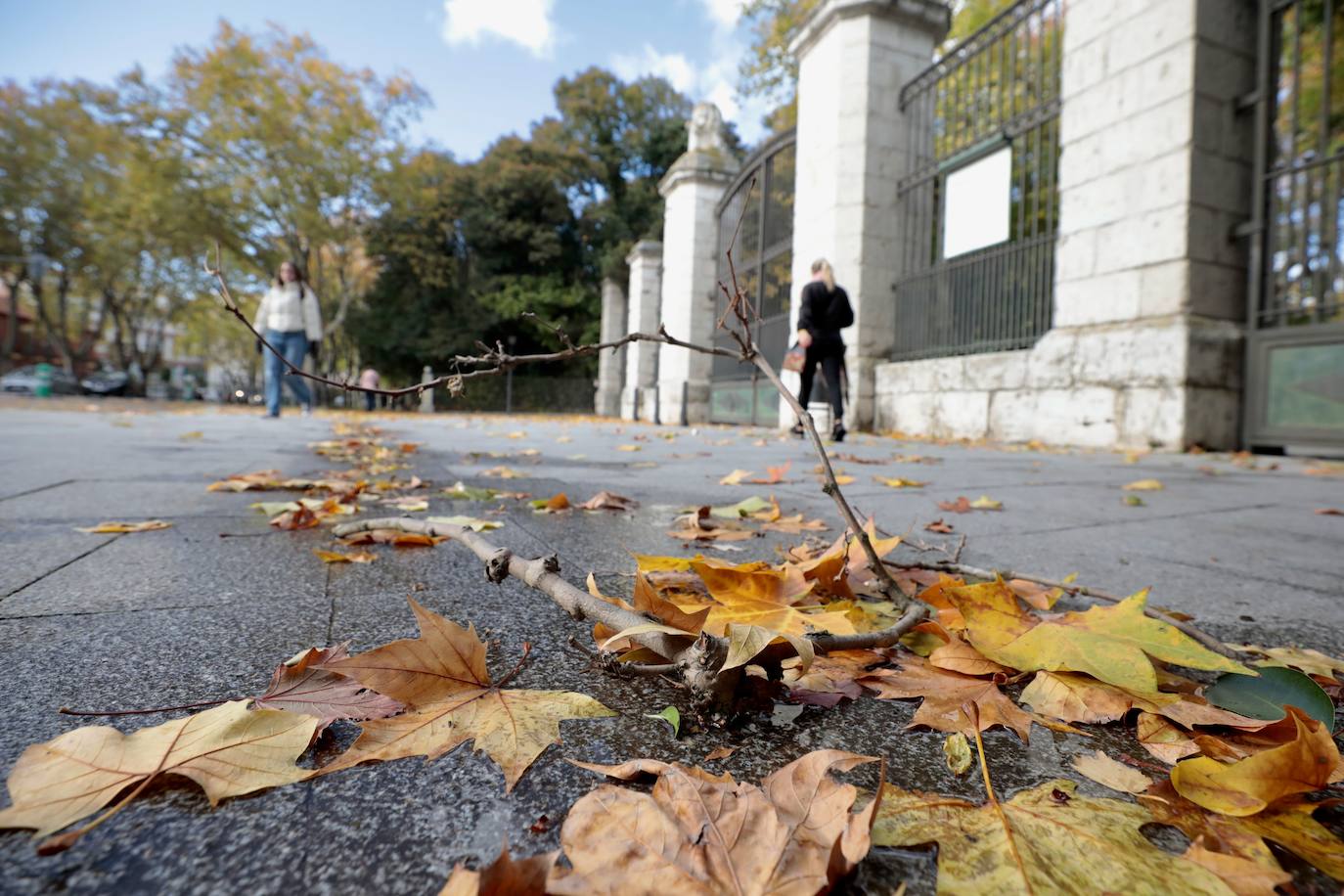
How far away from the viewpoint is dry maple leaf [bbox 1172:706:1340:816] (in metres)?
0.61

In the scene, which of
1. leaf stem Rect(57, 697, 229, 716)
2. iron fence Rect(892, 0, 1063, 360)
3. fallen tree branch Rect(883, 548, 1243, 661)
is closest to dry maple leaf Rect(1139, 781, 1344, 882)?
fallen tree branch Rect(883, 548, 1243, 661)

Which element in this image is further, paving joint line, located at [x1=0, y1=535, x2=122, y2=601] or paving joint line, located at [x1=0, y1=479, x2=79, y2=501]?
paving joint line, located at [x1=0, y1=479, x2=79, y2=501]

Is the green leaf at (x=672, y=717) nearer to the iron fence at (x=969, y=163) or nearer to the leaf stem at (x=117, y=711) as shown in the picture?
the leaf stem at (x=117, y=711)

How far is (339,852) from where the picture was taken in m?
0.52

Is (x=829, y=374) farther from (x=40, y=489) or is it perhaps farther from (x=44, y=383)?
(x=44, y=383)

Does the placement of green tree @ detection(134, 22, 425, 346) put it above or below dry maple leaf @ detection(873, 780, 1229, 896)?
above

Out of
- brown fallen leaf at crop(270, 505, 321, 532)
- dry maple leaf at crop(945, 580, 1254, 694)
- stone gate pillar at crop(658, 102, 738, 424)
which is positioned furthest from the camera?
stone gate pillar at crop(658, 102, 738, 424)

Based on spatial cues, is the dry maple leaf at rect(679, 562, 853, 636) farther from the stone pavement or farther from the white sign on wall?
the white sign on wall

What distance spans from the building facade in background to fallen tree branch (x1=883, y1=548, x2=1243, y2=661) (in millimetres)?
2957

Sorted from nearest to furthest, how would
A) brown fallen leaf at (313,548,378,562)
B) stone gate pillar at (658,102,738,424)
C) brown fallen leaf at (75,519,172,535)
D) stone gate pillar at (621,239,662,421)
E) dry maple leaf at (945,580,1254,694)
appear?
dry maple leaf at (945,580,1254,694) < brown fallen leaf at (313,548,378,562) < brown fallen leaf at (75,519,172,535) < stone gate pillar at (658,102,738,424) < stone gate pillar at (621,239,662,421)

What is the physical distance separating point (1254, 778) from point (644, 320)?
15.5 metres

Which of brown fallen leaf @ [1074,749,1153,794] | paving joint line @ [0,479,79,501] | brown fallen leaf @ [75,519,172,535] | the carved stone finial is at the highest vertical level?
the carved stone finial

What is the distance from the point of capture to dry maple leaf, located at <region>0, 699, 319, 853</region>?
1.80 ft

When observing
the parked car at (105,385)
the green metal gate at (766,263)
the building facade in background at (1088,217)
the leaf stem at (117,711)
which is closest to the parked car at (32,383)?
the parked car at (105,385)
